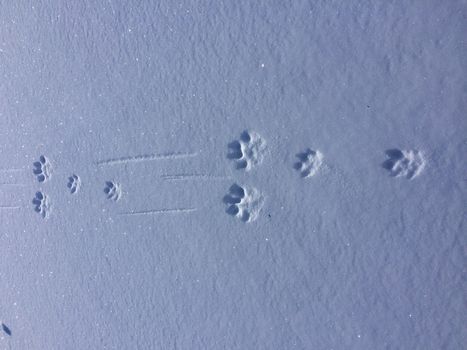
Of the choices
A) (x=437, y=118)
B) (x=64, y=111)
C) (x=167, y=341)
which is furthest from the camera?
(x=64, y=111)

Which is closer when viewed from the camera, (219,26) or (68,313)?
(219,26)

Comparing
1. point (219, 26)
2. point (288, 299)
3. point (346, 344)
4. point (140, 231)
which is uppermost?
point (219, 26)

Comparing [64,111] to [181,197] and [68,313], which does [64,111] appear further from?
[68,313]

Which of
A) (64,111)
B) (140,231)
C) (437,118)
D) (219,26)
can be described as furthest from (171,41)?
(437,118)

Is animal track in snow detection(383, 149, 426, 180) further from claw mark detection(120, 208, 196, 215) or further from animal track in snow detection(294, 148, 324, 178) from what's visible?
claw mark detection(120, 208, 196, 215)

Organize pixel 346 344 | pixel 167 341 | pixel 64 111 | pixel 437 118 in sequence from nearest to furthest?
pixel 437 118 < pixel 346 344 < pixel 167 341 < pixel 64 111

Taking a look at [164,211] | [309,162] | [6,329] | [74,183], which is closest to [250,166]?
[309,162]

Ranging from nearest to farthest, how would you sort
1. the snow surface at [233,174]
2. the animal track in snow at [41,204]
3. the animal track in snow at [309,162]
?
the snow surface at [233,174], the animal track in snow at [309,162], the animal track in snow at [41,204]

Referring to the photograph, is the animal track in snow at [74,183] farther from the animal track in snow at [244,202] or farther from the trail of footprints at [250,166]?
the animal track in snow at [244,202]

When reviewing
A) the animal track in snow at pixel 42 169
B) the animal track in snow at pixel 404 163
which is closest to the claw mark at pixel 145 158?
the animal track in snow at pixel 42 169
